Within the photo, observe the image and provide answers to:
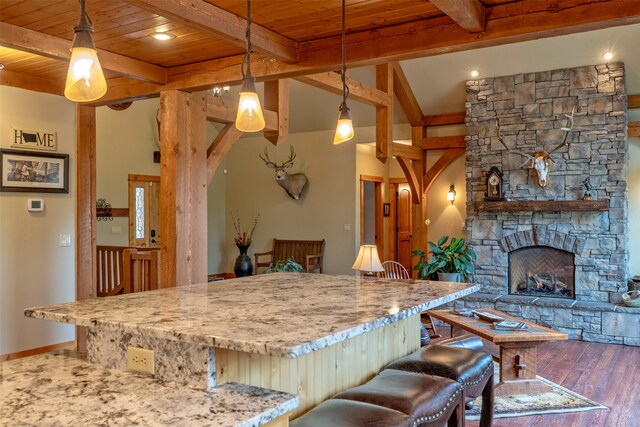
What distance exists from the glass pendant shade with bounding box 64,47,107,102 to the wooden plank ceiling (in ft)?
2.36

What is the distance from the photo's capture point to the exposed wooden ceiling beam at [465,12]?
8.97ft

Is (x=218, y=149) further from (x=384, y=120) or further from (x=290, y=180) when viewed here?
(x=290, y=180)

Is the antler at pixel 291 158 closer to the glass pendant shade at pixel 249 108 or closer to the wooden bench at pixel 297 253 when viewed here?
the wooden bench at pixel 297 253

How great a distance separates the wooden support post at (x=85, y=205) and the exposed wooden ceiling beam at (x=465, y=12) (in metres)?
3.70

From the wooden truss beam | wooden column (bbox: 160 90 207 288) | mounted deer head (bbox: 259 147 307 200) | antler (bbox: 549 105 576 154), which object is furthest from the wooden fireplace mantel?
wooden column (bbox: 160 90 207 288)

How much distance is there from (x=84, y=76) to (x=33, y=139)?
132 inches

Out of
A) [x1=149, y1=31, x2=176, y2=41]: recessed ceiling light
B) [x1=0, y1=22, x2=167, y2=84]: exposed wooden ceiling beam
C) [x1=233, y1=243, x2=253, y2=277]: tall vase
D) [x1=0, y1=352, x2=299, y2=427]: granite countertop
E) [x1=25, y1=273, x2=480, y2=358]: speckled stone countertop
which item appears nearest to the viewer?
[x1=0, y1=352, x2=299, y2=427]: granite countertop

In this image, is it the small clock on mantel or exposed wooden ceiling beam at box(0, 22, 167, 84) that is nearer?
exposed wooden ceiling beam at box(0, 22, 167, 84)

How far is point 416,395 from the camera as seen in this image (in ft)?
7.16

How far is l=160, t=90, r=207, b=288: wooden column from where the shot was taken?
4191 mm

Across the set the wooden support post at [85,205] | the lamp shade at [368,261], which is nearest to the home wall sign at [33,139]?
the wooden support post at [85,205]

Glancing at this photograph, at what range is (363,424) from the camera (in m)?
1.90

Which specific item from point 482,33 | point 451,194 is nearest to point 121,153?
point 451,194

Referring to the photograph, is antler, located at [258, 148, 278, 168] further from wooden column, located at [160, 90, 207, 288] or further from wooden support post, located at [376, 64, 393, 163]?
wooden column, located at [160, 90, 207, 288]
